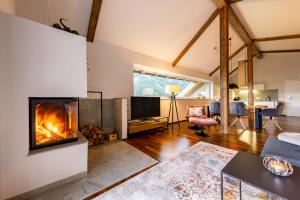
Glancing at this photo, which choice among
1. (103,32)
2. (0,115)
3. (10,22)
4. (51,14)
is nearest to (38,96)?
(0,115)

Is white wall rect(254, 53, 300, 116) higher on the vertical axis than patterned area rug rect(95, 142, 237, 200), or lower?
higher

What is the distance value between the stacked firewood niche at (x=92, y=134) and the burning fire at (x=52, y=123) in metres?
1.32

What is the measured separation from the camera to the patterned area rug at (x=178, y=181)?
4.88 ft

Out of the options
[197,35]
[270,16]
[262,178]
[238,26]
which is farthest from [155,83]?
[262,178]

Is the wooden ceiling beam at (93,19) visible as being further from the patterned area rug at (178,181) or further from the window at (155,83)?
the patterned area rug at (178,181)

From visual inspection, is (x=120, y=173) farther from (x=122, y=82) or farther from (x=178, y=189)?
(x=122, y=82)

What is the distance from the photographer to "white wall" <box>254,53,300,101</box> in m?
7.20

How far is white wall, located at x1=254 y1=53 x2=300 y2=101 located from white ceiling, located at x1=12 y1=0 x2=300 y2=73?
2.96m

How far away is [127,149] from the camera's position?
2.89 m

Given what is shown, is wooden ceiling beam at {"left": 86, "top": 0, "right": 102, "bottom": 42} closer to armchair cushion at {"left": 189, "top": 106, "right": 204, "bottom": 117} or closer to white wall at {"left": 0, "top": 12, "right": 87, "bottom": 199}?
white wall at {"left": 0, "top": 12, "right": 87, "bottom": 199}

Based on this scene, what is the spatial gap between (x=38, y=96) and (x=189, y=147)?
273 centimetres

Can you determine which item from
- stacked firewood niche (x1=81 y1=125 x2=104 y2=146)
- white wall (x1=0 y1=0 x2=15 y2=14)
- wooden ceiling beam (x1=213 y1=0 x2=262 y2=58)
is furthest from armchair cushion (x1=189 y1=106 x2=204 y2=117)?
white wall (x1=0 y1=0 x2=15 y2=14)

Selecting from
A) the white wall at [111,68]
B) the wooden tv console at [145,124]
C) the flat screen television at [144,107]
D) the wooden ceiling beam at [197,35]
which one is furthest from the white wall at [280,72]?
the white wall at [111,68]

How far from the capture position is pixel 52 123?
1794 mm
